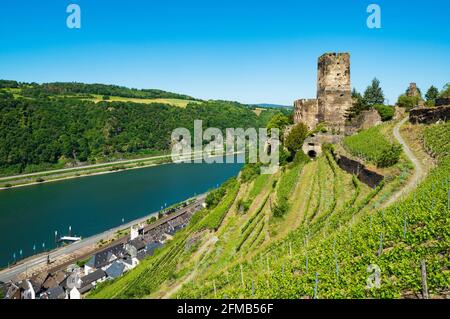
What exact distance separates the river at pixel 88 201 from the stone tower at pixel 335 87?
1103 inches

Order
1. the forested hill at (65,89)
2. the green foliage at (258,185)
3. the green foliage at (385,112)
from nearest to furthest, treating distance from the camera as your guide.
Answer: the green foliage at (258,185), the green foliage at (385,112), the forested hill at (65,89)

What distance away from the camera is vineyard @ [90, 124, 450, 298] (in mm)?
8430

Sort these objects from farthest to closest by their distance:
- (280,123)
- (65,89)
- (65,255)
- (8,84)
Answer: (65,89) → (8,84) → (280,123) → (65,255)

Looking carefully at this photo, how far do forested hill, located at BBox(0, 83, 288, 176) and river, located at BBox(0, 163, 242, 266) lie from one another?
21.3 metres

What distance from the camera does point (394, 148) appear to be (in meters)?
18.9

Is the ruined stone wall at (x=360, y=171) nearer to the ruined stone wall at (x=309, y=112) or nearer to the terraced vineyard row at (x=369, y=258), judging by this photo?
the terraced vineyard row at (x=369, y=258)

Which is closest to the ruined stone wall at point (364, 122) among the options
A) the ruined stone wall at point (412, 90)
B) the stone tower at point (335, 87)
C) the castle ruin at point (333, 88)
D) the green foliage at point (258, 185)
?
the castle ruin at point (333, 88)

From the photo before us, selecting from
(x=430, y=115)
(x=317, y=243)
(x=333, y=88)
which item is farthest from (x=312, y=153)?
(x=317, y=243)

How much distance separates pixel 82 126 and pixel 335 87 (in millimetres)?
92046

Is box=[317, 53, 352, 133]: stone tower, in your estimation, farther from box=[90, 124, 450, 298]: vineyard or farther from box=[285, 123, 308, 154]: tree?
box=[90, 124, 450, 298]: vineyard

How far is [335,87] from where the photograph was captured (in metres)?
31.2

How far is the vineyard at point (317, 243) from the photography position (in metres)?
8.43

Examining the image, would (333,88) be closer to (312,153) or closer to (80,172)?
(312,153)

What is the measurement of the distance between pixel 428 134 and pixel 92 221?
38.2 m
